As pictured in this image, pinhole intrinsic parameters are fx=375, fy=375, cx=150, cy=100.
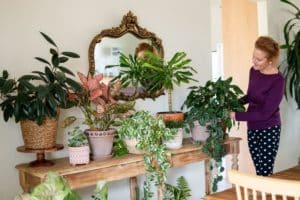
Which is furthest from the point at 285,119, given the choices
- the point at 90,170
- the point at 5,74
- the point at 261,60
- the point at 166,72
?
the point at 5,74

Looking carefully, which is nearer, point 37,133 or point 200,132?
point 37,133

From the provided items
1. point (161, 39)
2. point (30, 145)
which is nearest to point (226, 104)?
point (161, 39)

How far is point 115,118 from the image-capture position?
2482 millimetres

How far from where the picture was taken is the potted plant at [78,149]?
2.26 m

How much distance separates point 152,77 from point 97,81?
0.61 meters

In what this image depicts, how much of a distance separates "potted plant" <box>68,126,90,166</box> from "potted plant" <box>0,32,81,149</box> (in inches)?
5.1

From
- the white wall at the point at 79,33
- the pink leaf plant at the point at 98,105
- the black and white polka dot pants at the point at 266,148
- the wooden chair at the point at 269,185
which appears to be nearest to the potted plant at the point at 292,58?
the white wall at the point at 79,33

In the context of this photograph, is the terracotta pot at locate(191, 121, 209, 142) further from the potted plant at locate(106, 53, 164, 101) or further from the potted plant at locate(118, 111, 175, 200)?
the potted plant at locate(118, 111, 175, 200)

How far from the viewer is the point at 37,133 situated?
7.11 ft

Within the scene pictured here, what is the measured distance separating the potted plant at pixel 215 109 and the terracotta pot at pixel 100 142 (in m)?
0.72

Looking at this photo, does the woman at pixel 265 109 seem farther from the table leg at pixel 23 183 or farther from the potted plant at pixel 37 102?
the table leg at pixel 23 183

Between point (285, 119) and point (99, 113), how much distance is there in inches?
112

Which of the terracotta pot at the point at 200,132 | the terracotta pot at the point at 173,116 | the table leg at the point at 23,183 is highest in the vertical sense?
the terracotta pot at the point at 173,116

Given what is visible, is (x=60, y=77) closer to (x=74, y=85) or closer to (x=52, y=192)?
(x=74, y=85)
